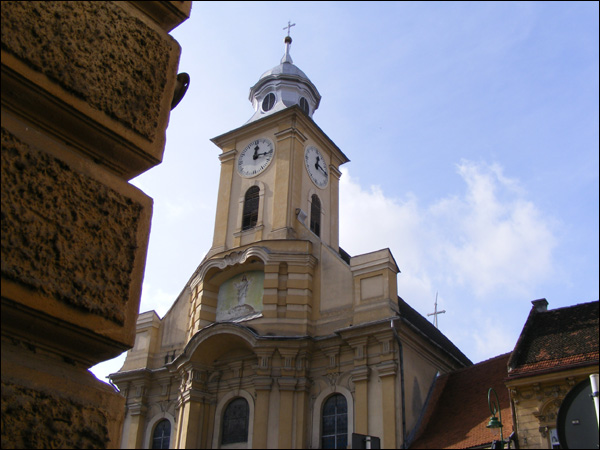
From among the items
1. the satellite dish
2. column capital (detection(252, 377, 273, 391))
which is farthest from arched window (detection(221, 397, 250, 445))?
the satellite dish

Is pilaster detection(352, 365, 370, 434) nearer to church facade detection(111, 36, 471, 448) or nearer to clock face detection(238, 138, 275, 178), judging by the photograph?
church facade detection(111, 36, 471, 448)

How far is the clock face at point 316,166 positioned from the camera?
26469 mm

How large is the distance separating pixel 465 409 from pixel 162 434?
10.4 meters

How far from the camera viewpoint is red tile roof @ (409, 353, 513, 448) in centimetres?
1797

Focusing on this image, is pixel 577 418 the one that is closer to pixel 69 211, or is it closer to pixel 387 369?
pixel 69 211

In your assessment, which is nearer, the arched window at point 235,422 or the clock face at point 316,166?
the arched window at point 235,422

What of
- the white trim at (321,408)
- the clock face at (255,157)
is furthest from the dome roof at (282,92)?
the white trim at (321,408)

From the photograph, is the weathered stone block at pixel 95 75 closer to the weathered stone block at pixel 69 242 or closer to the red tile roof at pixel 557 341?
the weathered stone block at pixel 69 242

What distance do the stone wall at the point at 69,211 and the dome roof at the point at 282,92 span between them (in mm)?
25772

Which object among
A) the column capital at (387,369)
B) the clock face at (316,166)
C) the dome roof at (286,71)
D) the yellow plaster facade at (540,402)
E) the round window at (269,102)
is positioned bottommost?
the yellow plaster facade at (540,402)

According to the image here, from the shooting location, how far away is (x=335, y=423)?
20125 millimetres

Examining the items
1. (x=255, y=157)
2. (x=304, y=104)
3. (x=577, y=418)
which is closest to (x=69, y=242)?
(x=577, y=418)

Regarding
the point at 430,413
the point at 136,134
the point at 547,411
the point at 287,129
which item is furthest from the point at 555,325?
the point at 136,134

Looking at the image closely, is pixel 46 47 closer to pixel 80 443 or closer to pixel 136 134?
pixel 136 134
